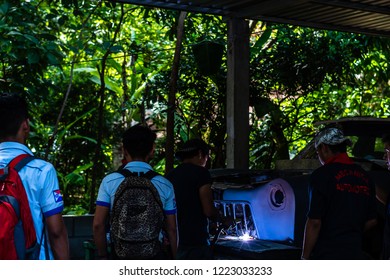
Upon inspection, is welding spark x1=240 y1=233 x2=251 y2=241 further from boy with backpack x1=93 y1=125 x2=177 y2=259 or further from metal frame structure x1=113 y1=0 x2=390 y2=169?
metal frame structure x1=113 y1=0 x2=390 y2=169

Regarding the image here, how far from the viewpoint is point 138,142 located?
454cm

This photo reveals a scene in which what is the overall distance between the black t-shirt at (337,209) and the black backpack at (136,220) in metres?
1.14

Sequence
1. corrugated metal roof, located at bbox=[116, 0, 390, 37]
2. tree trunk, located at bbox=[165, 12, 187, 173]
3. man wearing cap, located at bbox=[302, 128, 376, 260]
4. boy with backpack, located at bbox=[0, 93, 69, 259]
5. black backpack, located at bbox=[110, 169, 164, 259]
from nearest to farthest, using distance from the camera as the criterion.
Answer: boy with backpack, located at bbox=[0, 93, 69, 259] < black backpack, located at bbox=[110, 169, 164, 259] < man wearing cap, located at bbox=[302, 128, 376, 260] < corrugated metal roof, located at bbox=[116, 0, 390, 37] < tree trunk, located at bbox=[165, 12, 187, 173]

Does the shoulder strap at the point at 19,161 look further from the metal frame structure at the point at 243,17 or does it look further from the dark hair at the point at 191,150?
the metal frame structure at the point at 243,17

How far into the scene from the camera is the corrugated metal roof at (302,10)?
29.9ft

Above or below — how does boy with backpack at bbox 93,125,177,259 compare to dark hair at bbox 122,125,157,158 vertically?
below

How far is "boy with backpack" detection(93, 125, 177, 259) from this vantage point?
4258 millimetres

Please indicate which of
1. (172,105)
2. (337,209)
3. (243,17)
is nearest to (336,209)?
(337,209)

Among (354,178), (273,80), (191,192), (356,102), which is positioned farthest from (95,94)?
(354,178)

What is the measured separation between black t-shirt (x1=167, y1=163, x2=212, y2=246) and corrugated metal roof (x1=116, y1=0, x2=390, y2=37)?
12.1 feet

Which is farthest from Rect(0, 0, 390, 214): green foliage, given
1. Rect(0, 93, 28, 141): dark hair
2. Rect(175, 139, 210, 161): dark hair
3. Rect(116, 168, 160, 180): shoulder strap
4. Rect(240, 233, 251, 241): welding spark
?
Rect(0, 93, 28, 141): dark hair

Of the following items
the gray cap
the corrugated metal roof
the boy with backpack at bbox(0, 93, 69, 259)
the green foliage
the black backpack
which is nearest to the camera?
the boy with backpack at bbox(0, 93, 69, 259)

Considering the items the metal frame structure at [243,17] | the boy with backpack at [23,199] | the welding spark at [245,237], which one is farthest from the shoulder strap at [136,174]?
the metal frame structure at [243,17]

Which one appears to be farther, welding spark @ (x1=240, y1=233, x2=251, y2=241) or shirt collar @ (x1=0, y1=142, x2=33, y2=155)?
welding spark @ (x1=240, y1=233, x2=251, y2=241)
